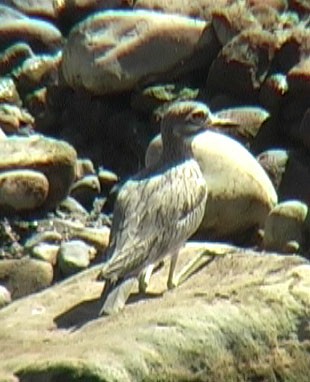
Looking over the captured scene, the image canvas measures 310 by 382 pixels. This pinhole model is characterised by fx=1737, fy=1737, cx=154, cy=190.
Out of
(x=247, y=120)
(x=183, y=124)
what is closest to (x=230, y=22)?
(x=247, y=120)

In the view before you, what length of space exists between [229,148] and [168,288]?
341 centimetres

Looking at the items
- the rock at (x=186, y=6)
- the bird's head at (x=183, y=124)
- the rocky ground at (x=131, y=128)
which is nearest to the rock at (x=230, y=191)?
the rocky ground at (x=131, y=128)

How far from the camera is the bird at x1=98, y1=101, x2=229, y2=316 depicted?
8.24 metres

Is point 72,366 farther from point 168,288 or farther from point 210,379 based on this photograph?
point 168,288

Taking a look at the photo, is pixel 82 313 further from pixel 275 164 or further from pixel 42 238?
pixel 275 164

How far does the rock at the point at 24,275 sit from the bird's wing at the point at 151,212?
2087mm

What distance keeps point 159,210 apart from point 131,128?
4129 millimetres

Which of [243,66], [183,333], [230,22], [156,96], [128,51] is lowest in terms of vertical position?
[156,96]

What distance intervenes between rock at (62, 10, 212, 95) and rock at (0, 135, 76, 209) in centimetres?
93

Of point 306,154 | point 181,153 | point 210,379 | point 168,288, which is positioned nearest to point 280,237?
point 306,154

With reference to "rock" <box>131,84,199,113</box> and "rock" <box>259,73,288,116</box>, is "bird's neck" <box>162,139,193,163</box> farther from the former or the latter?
"rock" <box>131,84,199,113</box>

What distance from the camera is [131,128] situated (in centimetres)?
1288

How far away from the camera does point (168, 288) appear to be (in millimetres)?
8336

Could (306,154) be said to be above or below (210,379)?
below
